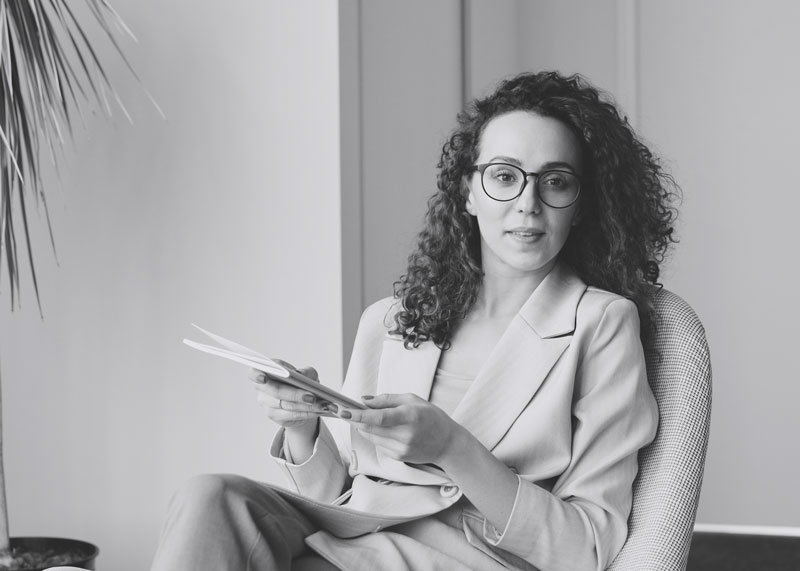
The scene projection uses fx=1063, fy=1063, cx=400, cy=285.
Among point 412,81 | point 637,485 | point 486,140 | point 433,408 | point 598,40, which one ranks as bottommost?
point 637,485

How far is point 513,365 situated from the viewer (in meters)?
1.62

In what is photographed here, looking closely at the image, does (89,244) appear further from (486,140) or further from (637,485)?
(637,485)

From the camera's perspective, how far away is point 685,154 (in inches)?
138

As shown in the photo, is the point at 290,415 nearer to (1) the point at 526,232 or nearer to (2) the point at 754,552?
(1) the point at 526,232

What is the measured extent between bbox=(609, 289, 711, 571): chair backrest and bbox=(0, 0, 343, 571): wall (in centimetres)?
101

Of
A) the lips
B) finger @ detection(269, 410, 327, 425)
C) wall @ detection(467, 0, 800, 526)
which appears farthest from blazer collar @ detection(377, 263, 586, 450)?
wall @ detection(467, 0, 800, 526)

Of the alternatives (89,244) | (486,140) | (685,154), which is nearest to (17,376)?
(89,244)

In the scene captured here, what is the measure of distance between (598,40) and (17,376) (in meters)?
2.19

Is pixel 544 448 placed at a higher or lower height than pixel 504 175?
lower

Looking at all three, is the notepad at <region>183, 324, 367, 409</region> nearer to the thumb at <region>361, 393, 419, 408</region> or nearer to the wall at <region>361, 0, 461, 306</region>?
the thumb at <region>361, 393, 419, 408</region>

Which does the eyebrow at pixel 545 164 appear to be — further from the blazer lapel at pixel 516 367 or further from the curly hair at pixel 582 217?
the blazer lapel at pixel 516 367

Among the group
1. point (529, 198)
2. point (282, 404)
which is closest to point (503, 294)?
point (529, 198)

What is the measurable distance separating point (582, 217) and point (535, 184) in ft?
0.51

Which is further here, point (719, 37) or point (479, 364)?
point (719, 37)
